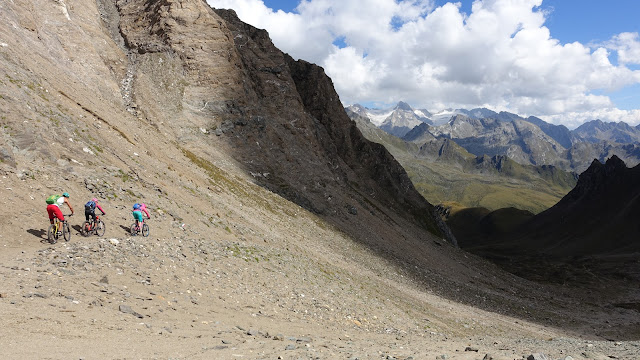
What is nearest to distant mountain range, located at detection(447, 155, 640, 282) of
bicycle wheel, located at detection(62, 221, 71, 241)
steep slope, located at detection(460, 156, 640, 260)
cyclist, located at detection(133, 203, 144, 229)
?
steep slope, located at detection(460, 156, 640, 260)

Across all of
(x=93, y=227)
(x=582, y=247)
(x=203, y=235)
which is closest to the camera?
(x=93, y=227)

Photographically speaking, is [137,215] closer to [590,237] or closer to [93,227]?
[93,227]

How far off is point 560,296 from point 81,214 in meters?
85.1

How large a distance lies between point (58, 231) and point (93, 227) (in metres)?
1.84

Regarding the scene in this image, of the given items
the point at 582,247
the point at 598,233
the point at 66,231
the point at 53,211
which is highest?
the point at 598,233

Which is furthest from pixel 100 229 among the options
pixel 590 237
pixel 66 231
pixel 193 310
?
pixel 590 237

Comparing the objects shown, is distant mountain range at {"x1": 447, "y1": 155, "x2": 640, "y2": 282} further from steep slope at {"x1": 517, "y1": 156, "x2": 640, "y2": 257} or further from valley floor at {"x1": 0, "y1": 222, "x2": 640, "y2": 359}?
valley floor at {"x1": 0, "y1": 222, "x2": 640, "y2": 359}

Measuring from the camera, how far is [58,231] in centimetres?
1841

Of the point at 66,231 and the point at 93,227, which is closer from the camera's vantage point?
the point at 66,231

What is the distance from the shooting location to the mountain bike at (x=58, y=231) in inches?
710

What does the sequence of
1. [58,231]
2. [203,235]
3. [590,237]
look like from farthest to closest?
1. [590,237]
2. [203,235]
3. [58,231]

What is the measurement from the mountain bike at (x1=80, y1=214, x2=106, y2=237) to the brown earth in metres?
0.58

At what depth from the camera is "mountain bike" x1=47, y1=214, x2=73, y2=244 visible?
18031mm

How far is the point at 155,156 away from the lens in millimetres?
40250
